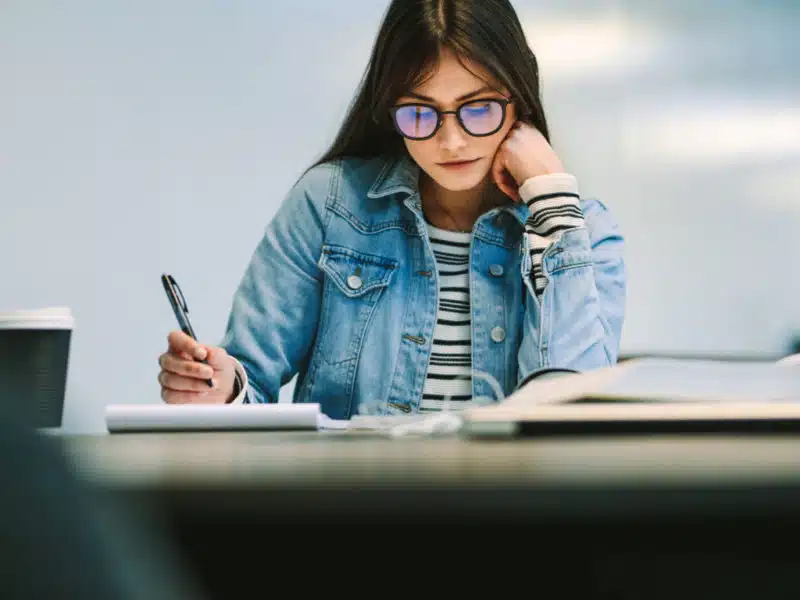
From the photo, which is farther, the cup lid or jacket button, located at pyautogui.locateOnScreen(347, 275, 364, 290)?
jacket button, located at pyautogui.locateOnScreen(347, 275, 364, 290)

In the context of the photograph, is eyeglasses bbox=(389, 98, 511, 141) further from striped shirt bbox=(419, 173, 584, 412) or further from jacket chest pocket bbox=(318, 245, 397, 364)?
jacket chest pocket bbox=(318, 245, 397, 364)

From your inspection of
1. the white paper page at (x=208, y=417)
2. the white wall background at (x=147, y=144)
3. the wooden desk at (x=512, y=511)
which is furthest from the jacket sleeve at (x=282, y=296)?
the wooden desk at (x=512, y=511)

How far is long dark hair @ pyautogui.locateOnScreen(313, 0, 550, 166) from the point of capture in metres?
1.66

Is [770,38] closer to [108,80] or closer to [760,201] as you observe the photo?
[760,201]

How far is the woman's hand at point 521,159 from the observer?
1689 millimetres

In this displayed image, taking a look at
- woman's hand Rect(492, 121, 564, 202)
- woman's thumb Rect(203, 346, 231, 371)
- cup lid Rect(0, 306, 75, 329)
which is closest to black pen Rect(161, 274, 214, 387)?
woman's thumb Rect(203, 346, 231, 371)

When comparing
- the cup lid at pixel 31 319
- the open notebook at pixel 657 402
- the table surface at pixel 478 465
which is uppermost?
the table surface at pixel 478 465

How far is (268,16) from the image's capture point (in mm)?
2836

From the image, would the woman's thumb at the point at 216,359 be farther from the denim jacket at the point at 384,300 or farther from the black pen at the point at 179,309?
the denim jacket at the point at 384,300

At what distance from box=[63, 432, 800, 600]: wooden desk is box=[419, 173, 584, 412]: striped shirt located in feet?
3.84

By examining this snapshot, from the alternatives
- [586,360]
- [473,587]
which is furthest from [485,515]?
[586,360]

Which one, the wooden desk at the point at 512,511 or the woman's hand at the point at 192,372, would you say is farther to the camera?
the woman's hand at the point at 192,372

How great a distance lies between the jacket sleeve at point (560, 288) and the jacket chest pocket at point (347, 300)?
0.23m

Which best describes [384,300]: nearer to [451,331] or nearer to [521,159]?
[451,331]
